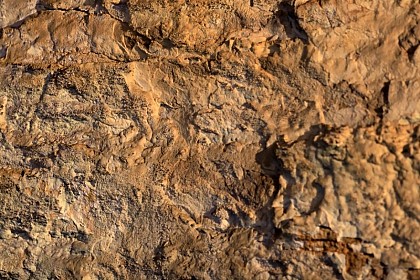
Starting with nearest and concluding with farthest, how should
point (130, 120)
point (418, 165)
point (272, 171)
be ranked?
point (418, 165) < point (272, 171) < point (130, 120)

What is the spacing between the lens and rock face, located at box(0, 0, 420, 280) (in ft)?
3.90

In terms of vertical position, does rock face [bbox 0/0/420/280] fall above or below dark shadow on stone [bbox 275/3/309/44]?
below

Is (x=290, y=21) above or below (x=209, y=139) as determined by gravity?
above

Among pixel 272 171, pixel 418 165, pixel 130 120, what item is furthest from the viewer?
pixel 130 120

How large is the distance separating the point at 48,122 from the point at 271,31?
68cm

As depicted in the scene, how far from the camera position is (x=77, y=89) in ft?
4.70

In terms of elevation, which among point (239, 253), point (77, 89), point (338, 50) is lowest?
point (239, 253)

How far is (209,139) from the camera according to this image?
1.34 m

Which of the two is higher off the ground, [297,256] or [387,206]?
[387,206]

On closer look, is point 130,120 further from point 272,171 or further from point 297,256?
point 297,256

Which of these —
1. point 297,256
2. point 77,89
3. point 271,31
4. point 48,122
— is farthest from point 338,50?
point 48,122

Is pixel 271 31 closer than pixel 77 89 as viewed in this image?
Yes

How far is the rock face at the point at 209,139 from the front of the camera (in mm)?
1188

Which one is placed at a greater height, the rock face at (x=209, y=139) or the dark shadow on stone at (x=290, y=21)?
the dark shadow on stone at (x=290, y=21)
